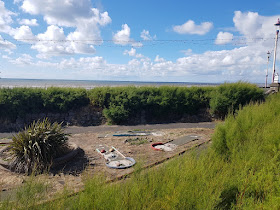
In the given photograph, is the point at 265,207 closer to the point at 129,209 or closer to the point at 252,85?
the point at 129,209

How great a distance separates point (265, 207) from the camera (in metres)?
2.15

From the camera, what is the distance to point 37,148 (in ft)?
17.1

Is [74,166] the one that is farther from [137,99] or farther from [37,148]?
[137,99]

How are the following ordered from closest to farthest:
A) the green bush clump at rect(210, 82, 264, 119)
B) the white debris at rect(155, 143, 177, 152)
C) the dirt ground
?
the dirt ground < the white debris at rect(155, 143, 177, 152) < the green bush clump at rect(210, 82, 264, 119)

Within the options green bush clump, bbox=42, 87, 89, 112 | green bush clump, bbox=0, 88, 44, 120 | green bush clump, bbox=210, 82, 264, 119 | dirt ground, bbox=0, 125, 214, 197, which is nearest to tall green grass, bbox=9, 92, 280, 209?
dirt ground, bbox=0, 125, 214, 197

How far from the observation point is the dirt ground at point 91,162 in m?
4.10

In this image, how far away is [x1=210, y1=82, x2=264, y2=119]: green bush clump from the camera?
13047 millimetres

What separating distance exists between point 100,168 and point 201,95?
1071cm

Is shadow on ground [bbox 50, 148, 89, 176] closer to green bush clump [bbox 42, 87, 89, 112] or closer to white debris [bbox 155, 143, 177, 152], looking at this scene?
white debris [bbox 155, 143, 177, 152]

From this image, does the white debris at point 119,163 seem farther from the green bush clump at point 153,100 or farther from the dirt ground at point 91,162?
the green bush clump at point 153,100

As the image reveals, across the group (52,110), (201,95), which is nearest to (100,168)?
(52,110)

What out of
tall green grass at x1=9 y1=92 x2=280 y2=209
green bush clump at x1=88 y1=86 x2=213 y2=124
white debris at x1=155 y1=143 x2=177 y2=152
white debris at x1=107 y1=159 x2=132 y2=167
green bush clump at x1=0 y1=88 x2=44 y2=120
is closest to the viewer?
tall green grass at x1=9 y1=92 x2=280 y2=209

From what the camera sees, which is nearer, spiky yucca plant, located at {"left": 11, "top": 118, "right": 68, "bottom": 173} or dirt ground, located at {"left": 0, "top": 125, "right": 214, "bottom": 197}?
dirt ground, located at {"left": 0, "top": 125, "right": 214, "bottom": 197}

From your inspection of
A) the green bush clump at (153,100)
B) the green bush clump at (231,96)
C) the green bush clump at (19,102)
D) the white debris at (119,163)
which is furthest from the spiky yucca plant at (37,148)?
the green bush clump at (231,96)
